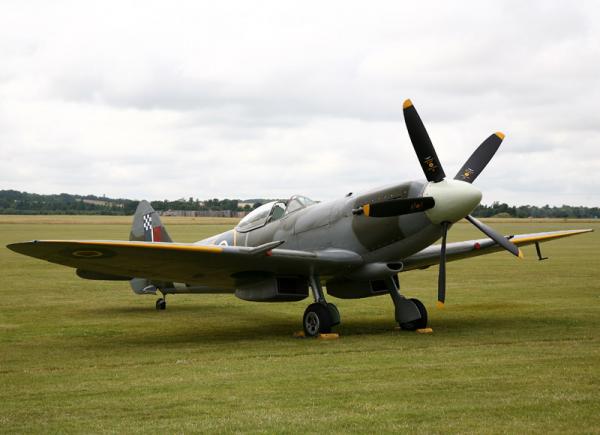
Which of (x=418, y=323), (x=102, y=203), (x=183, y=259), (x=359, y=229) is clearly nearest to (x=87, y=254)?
(x=183, y=259)

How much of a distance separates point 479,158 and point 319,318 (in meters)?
3.35

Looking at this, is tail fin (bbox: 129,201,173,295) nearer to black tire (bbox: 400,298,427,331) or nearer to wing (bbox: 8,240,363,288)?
wing (bbox: 8,240,363,288)

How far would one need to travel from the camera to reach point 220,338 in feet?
38.0

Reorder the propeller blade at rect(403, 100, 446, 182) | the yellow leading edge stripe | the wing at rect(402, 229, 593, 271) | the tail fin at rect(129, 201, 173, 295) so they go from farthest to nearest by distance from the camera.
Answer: the tail fin at rect(129, 201, 173, 295), the wing at rect(402, 229, 593, 271), the propeller blade at rect(403, 100, 446, 182), the yellow leading edge stripe

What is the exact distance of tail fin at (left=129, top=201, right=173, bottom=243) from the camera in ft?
52.3

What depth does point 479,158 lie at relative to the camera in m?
11.6

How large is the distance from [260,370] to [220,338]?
3.19 meters

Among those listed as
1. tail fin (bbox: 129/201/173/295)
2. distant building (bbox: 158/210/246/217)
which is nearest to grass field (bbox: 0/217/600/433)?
tail fin (bbox: 129/201/173/295)

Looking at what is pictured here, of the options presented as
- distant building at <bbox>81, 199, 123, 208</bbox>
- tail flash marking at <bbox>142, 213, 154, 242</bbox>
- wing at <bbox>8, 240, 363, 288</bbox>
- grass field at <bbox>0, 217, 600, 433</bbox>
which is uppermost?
distant building at <bbox>81, 199, 123, 208</bbox>

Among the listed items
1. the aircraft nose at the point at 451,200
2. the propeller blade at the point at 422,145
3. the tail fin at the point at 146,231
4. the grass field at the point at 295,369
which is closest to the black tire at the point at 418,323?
the grass field at the point at 295,369

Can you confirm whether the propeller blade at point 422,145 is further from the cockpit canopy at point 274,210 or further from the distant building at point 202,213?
the distant building at point 202,213

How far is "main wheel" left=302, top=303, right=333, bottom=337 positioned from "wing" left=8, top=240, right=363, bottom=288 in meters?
0.60

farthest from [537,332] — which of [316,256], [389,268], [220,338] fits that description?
[220,338]

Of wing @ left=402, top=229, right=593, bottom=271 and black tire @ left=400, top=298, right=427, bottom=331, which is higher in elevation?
wing @ left=402, top=229, right=593, bottom=271
